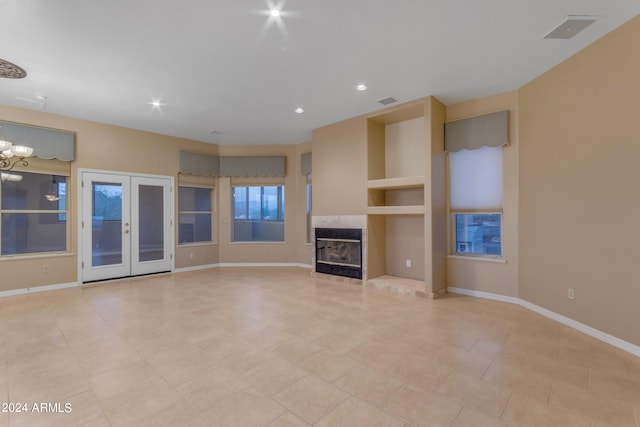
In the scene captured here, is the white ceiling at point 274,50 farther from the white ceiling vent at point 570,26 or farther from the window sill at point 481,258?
the window sill at point 481,258

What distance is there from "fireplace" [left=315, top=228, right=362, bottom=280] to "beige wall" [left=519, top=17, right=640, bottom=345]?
2.54 m

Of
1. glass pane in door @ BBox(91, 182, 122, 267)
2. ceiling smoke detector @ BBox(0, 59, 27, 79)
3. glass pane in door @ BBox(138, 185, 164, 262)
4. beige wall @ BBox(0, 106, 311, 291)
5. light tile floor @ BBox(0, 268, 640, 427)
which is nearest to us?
light tile floor @ BBox(0, 268, 640, 427)

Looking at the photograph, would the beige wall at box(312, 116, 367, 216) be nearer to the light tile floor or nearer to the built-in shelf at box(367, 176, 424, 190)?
the built-in shelf at box(367, 176, 424, 190)

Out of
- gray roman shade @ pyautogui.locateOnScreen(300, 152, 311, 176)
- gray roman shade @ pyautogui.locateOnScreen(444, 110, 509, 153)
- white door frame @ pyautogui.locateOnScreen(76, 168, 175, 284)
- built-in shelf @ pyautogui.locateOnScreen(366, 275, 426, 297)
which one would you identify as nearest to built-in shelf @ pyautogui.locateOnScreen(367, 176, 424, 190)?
gray roman shade @ pyautogui.locateOnScreen(444, 110, 509, 153)

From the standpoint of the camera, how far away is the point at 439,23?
2904 mm

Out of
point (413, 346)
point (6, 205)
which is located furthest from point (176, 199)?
point (413, 346)

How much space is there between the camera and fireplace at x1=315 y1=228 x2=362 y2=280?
5.57m

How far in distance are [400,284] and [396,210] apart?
1248 mm

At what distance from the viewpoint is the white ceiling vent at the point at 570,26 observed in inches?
110

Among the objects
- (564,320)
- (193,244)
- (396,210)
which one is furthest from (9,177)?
(564,320)

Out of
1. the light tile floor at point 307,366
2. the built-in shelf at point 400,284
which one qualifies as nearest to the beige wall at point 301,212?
the built-in shelf at point 400,284

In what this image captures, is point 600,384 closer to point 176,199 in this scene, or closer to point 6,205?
point 176,199

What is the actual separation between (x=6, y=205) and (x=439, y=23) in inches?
267

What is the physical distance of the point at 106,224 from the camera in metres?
5.89
